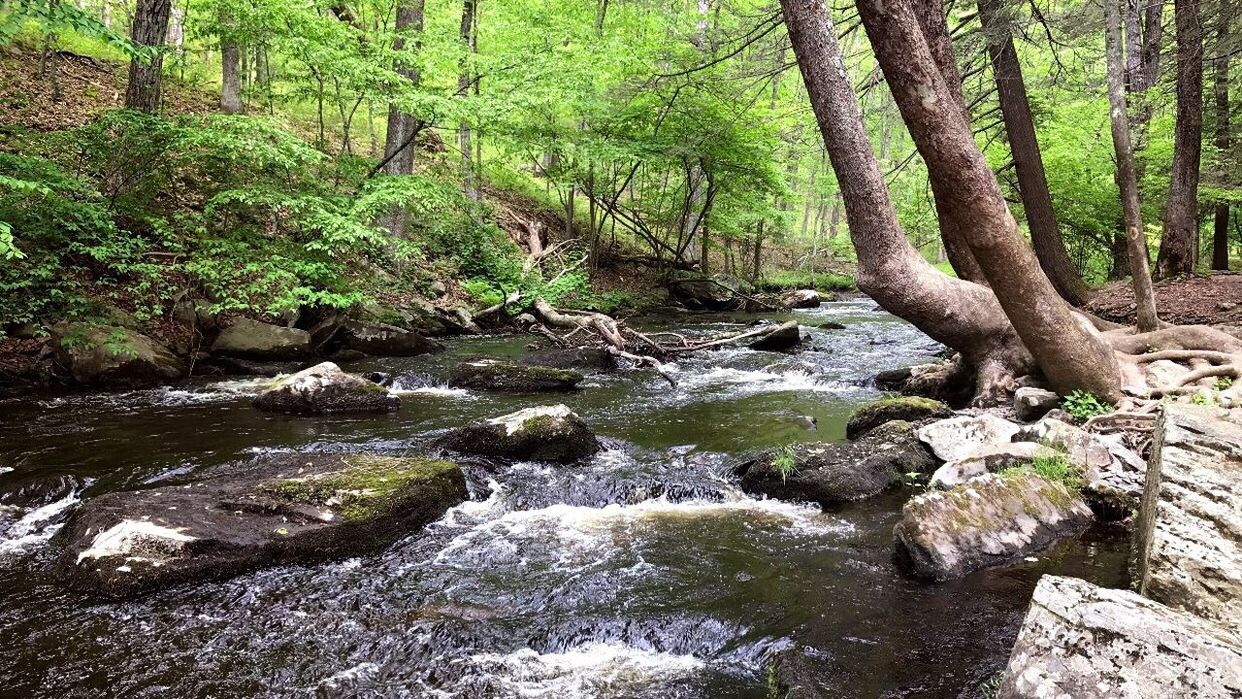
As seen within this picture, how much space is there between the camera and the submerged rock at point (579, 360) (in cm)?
1179

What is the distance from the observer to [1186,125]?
1073cm

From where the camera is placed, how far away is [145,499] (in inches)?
187

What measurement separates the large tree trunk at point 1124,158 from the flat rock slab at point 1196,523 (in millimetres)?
4490

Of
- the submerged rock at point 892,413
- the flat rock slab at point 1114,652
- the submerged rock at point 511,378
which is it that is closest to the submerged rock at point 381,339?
the submerged rock at point 511,378

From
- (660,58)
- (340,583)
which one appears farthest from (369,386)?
(660,58)

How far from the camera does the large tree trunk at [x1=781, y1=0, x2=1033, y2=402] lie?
638 centimetres

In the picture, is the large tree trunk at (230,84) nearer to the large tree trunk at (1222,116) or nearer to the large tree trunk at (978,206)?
the large tree trunk at (978,206)

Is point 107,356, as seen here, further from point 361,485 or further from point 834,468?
point 834,468

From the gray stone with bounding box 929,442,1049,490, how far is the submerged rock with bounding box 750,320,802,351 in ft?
25.2

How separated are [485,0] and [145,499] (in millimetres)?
18793

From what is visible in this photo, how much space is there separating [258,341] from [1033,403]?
37.2 feet

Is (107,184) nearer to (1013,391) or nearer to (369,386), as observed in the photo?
(369,386)

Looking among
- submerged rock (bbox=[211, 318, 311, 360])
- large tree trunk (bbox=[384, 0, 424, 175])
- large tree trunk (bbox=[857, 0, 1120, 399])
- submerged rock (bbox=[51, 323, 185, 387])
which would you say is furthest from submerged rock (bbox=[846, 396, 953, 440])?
large tree trunk (bbox=[384, 0, 424, 175])

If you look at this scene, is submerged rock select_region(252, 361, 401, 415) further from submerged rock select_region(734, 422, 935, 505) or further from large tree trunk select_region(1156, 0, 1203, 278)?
large tree trunk select_region(1156, 0, 1203, 278)
